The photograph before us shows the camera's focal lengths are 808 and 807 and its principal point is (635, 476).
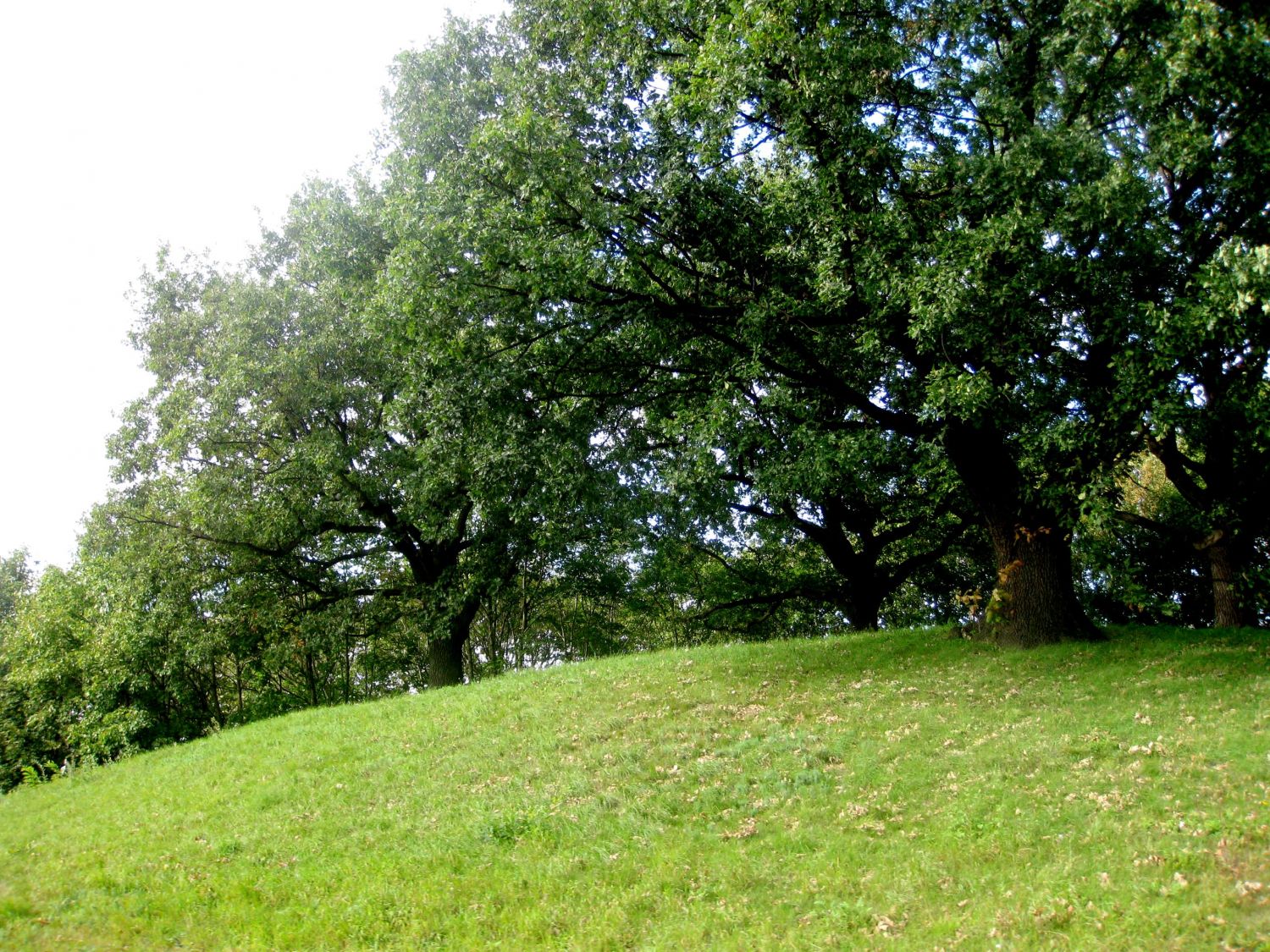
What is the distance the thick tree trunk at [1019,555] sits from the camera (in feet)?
48.4

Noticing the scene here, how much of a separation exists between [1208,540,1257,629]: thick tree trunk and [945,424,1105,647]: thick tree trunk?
3.80 meters

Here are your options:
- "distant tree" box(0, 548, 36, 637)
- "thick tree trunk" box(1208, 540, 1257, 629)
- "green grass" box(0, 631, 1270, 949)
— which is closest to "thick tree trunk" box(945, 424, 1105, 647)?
"green grass" box(0, 631, 1270, 949)

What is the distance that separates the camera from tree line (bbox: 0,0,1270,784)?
1162 cm

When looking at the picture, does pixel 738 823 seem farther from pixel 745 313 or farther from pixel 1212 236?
pixel 1212 236

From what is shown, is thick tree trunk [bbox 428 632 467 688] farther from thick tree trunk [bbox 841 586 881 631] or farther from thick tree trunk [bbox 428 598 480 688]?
thick tree trunk [bbox 841 586 881 631]

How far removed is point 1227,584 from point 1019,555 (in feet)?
17.7

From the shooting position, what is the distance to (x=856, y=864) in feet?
25.4

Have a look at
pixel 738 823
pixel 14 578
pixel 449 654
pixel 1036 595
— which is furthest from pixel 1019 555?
pixel 14 578

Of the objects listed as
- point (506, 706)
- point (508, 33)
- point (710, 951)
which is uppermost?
point (508, 33)

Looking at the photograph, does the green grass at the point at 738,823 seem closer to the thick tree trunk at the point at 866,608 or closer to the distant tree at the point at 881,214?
the distant tree at the point at 881,214

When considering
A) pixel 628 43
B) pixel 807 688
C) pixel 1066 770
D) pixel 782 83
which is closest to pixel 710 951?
pixel 1066 770

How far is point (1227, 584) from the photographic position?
54.7 feet

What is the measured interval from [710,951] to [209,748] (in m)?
13.7

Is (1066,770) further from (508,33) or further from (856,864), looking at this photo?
(508,33)
